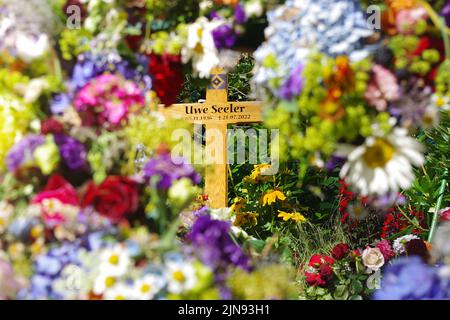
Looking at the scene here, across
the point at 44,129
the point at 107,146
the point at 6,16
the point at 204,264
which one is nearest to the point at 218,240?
the point at 204,264

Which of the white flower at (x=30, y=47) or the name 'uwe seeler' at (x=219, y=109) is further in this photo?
the name 'uwe seeler' at (x=219, y=109)

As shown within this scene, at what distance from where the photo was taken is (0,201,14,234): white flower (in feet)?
4.59

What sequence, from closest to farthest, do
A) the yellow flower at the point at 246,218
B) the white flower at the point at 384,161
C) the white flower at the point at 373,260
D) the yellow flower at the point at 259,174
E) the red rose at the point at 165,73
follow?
the white flower at the point at 384,161, the red rose at the point at 165,73, the white flower at the point at 373,260, the yellow flower at the point at 246,218, the yellow flower at the point at 259,174

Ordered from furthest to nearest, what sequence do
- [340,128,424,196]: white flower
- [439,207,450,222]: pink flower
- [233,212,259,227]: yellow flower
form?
[233,212,259,227]: yellow flower
[439,207,450,222]: pink flower
[340,128,424,196]: white flower

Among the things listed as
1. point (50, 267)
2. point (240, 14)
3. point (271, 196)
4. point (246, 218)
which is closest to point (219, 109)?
point (271, 196)

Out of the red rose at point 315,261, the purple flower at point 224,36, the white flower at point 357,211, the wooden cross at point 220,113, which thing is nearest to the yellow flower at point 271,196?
the wooden cross at point 220,113

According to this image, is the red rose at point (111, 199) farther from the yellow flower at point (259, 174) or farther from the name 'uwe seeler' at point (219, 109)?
the yellow flower at point (259, 174)

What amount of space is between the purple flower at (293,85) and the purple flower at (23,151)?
561 mm

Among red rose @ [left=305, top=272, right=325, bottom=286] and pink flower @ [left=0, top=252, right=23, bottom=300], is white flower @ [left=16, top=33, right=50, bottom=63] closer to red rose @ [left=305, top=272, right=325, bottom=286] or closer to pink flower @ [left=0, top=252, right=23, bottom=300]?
pink flower @ [left=0, top=252, right=23, bottom=300]

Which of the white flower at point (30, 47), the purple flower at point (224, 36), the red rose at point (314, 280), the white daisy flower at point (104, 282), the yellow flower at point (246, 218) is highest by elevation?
the purple flower at point (224, 36)

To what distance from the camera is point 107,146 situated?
1.37m

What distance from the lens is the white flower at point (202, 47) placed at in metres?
1.42

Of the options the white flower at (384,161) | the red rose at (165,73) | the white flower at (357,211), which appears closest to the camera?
the white flower at (384,161)

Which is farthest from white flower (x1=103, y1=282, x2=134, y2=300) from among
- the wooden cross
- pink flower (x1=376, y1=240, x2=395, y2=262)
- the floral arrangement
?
the wooden cross
